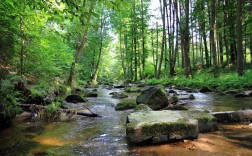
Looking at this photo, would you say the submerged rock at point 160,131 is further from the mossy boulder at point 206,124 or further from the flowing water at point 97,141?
the mossy boulder at point 206,124

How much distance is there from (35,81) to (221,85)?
11016 millimetres

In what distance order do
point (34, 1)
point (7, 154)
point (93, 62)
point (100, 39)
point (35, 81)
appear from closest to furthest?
point (34, 1)
point (7, 154)
point (35, 81)
point (100, 39)
point (93, 62)

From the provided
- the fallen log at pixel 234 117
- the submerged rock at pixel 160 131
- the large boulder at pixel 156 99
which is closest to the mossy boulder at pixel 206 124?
the submerged rock at pixel 160 131

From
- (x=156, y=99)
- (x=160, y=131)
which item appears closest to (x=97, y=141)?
(x=160, y=131)

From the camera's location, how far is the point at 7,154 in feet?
14.4

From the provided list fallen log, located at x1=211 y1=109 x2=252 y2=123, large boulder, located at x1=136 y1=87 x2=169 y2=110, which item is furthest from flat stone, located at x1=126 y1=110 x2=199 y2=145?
large boulder, located at x1=136 y1=87 x2=169 y2=110

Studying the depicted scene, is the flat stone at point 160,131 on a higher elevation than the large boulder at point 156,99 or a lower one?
lower

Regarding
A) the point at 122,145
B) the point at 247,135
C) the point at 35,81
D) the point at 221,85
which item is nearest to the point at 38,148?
the point at 122,145

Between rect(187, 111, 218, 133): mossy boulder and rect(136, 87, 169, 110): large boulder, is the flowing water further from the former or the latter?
rect(136, 87, 169, 110): large boulder

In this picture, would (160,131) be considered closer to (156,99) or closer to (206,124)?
(206,124)

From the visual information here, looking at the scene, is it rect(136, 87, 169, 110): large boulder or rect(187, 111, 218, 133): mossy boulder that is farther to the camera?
rect(136, 87, 169, 110): large boulder

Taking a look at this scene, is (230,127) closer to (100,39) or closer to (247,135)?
(247,135)

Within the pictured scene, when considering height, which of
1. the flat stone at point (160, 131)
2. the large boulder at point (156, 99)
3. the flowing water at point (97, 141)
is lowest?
the flowing water at point (97, 141)

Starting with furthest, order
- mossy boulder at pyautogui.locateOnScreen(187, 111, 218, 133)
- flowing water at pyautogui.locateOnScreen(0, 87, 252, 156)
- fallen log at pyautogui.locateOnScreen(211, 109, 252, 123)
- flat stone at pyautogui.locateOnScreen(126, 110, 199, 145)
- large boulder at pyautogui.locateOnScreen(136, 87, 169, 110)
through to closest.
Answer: large boulder at pyautogui.locateOnScreen(136, 87, 169, 110) < fallen log at pyautogui.locateOnScreen(211, 109, 252, 123) < mossy boulder at pyautogui.locateOnScreen(187, 111, 218, 133) < flat stone at pyautogui.locateOnScreen(126, 110, 199, 145) < flowing water at pyautogui.locateOnScreen(0, 87, 252, 156)
